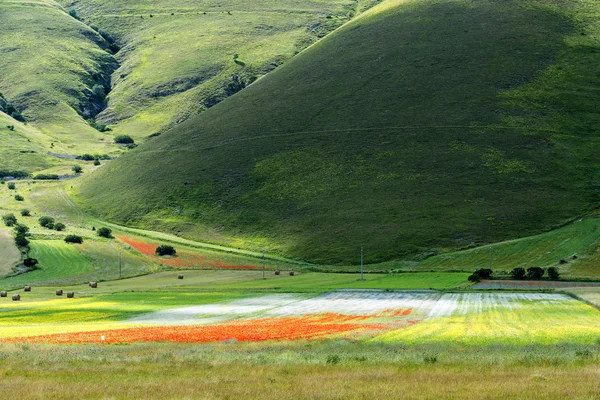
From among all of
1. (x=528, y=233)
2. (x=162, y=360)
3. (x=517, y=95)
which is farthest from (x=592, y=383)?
(x=517, y=95)

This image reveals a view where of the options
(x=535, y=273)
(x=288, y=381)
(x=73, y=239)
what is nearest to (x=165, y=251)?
(x=73, y=239)

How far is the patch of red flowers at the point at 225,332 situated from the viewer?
117ft

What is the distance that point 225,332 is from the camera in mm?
38312

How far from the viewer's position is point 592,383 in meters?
23.9

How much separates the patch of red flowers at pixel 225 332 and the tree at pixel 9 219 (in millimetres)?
93410

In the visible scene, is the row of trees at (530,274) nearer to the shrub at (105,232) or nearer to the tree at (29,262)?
the tree at (29,262)

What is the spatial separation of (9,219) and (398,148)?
69271 mm

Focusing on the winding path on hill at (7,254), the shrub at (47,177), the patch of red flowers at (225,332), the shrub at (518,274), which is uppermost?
the patch of red flowers at (225,332)

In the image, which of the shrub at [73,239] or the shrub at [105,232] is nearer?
the shrub at [73,239]

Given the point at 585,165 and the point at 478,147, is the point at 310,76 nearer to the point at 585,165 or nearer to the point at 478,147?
the point at 478,147

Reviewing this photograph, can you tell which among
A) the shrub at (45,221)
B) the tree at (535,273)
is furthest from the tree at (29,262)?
the tree at (535,273)

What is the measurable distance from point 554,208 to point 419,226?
21877 millimetres

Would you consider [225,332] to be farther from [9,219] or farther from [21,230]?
[9,219]

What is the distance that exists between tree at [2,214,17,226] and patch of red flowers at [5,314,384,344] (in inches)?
3678
